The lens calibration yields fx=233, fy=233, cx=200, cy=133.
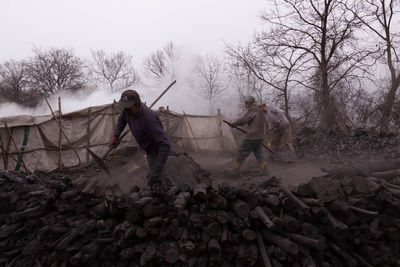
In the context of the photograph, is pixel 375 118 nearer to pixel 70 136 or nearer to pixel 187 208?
pixel 187 208

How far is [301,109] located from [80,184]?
33.3ft

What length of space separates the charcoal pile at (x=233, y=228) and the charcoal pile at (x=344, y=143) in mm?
4534

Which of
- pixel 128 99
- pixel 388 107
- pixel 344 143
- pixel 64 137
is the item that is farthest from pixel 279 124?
pixel 64 137

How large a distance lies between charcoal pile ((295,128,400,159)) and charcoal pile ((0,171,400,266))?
4.53 meters

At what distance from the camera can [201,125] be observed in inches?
453

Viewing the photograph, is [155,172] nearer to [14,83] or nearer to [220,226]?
[220,226]

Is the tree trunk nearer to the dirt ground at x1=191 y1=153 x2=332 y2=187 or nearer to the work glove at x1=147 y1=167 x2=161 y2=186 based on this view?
the dirt ground at x1=191 y1=153 x2=332 y2=187

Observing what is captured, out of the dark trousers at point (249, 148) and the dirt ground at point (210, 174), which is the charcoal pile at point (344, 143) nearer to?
the dirt ground at point (210, 174)

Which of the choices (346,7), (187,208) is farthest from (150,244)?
(346,7)

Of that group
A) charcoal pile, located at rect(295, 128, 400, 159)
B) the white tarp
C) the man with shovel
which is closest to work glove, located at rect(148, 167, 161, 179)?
the man with shovel

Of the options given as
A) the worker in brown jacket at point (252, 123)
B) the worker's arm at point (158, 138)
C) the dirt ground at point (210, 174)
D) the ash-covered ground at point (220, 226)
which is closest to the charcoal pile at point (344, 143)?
the dirt ground at point (210, 174)

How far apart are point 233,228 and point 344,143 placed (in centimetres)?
730

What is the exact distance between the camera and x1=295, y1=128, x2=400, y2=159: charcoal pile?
696 cm

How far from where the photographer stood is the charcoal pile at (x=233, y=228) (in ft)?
8.25
